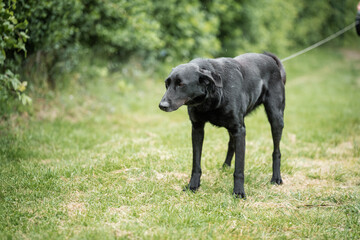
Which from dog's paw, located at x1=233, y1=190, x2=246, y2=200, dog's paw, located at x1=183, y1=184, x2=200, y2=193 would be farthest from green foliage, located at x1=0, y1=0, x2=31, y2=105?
dog's paw, located at x1=233, y1=190, x2=246, y2=200

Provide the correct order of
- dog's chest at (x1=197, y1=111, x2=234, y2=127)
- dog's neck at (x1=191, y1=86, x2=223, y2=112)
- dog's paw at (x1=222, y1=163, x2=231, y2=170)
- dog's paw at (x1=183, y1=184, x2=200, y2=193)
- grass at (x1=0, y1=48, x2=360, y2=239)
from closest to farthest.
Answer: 1. grass at (x1=0, y1=48, x2=360, y2=239)
2. dog's neck at (x1=191, y1=86, x2=223, y2=112)
3. dog's chest at (x1=197, y1=111, x2=234, y2=127)
4. dog's paw at (x1=183, y1=184, x2=200, y2=193)
5. dog's paw at (x1=222, y1=163, x2=231, y2=170)

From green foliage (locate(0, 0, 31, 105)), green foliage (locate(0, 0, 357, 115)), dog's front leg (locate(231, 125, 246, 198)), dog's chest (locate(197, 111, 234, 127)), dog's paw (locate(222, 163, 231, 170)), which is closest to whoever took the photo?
dog's chest (locate(197, 111, 234, 127))

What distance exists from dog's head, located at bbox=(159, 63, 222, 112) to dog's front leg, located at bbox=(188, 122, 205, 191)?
1.68 feet

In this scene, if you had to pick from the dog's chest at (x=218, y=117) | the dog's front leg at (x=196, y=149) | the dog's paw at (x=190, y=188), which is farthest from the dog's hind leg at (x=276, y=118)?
the dog's paw at (x=190, y=188)

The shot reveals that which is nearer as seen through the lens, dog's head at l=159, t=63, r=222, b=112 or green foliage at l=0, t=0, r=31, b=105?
dog's head at l=159, t=63, r=222, b=112

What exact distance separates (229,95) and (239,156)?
698 millimetres

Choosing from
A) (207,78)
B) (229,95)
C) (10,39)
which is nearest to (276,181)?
(229,95)

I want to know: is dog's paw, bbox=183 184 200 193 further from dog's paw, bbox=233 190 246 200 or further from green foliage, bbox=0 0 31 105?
green foliage, bbox=0 0 31 105

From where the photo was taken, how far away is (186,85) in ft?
11.1

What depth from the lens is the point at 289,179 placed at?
4594 mm

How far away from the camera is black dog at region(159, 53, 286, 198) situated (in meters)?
3.40

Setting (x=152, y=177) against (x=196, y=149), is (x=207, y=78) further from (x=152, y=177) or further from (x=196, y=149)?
(x=152, y=177)

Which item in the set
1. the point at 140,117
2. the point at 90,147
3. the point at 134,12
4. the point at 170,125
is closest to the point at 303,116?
the point at 170,125

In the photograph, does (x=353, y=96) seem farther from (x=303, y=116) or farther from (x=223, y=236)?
(x=223, y=236)
